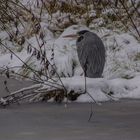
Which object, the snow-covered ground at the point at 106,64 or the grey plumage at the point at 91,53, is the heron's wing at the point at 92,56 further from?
the snow-covered ground at the point at 106,64

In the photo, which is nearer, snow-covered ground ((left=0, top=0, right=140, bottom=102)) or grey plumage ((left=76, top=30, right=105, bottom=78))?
snow-covered ground ((left=0, top=0, right=140, bottom=102))

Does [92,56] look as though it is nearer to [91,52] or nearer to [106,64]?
[91,52]

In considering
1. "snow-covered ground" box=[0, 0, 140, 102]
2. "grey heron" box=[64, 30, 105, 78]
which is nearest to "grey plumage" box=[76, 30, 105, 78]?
"grey heron" box=[64, 30, 105, 78]

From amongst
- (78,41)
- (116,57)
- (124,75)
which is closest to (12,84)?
(78,41)

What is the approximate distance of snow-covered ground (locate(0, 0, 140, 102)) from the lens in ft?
13.9

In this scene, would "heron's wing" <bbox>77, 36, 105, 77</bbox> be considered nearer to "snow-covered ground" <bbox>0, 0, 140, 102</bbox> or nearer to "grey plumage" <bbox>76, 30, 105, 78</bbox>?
"grey plumage" <bbox>76, 30, 105, 78</bbox>

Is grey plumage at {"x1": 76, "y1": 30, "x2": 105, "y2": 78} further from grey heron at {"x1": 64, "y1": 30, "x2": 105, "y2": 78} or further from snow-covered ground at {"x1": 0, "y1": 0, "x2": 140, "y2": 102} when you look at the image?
snow-covered ground at {"x1": 0, "y1": 0, "x2": 140, "y2": 102}

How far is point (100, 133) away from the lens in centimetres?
315

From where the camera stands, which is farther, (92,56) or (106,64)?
(106,64)

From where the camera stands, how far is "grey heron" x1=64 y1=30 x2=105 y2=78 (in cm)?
463

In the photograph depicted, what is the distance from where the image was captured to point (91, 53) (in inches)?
183

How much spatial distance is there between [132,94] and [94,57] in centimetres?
48

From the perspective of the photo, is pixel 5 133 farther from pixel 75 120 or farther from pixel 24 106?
pixel 24 106

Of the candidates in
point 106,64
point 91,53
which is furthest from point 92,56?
point 106,64
